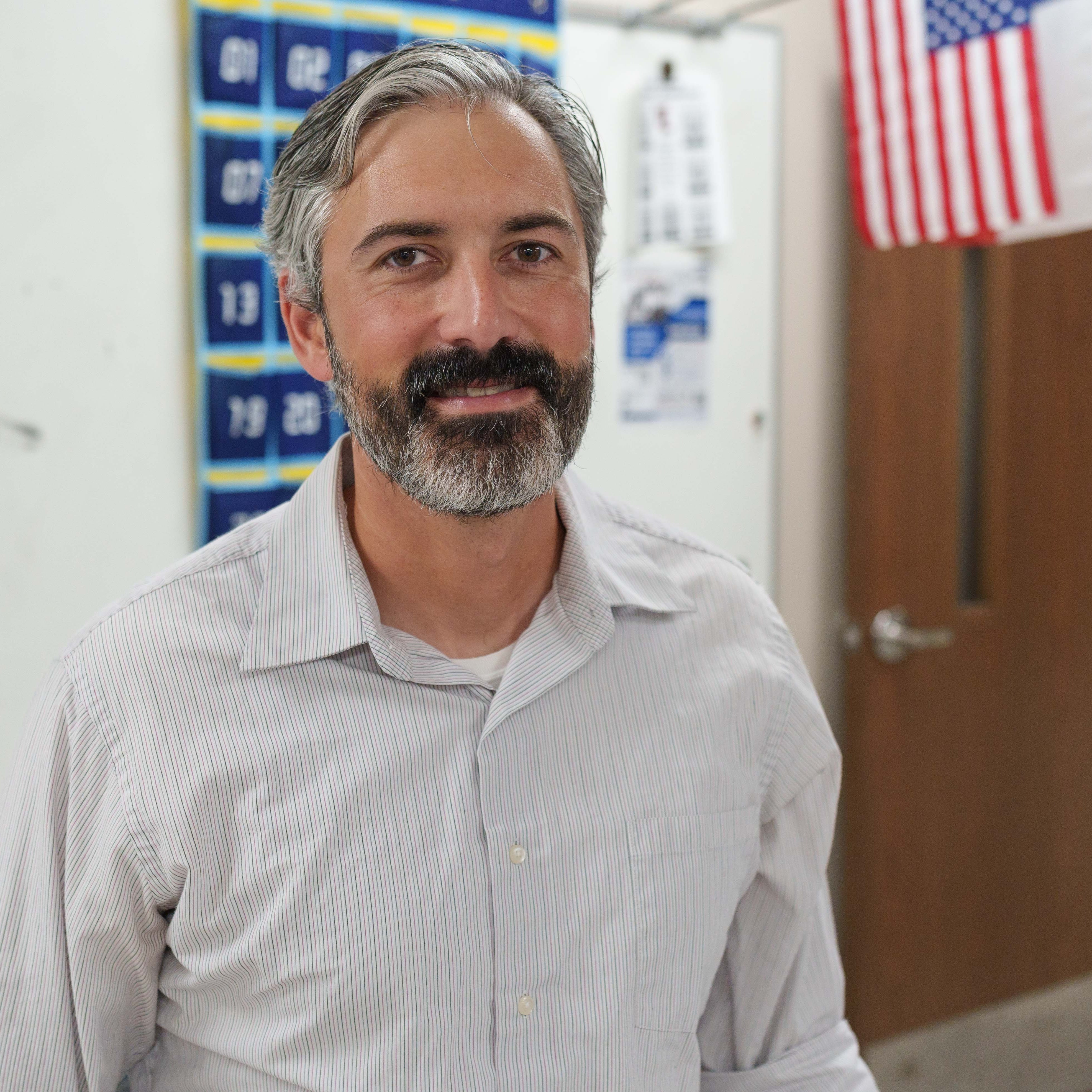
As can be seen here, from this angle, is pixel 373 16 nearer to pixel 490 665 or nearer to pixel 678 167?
pixel 678 167

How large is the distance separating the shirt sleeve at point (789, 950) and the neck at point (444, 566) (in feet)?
0.91

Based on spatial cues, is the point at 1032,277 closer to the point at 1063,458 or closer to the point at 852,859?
the point at 1063,458

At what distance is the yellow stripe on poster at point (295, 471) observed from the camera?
5.49 ft

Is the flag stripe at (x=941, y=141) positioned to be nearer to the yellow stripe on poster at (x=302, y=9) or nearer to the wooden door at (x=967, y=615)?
the wooden door at (x=967, y=615)

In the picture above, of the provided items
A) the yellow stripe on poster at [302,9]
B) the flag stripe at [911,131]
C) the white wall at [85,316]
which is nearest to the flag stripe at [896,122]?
the flag stripe at [911,131]

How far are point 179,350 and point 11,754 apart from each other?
60cm

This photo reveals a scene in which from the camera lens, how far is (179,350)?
1.60 metres

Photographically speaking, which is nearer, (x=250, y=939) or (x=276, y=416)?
(x=250, y=939)

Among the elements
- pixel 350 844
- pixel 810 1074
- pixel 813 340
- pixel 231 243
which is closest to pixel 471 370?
pixel 350 844

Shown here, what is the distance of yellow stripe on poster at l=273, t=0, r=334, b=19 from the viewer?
1569 millimetres

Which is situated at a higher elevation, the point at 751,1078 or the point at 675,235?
the point at 675,235

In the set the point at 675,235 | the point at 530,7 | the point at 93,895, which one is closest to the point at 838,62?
the point at 675,235

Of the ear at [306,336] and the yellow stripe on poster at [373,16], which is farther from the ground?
the yellow stripe on poster at [373,16]

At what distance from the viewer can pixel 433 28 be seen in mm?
1679
